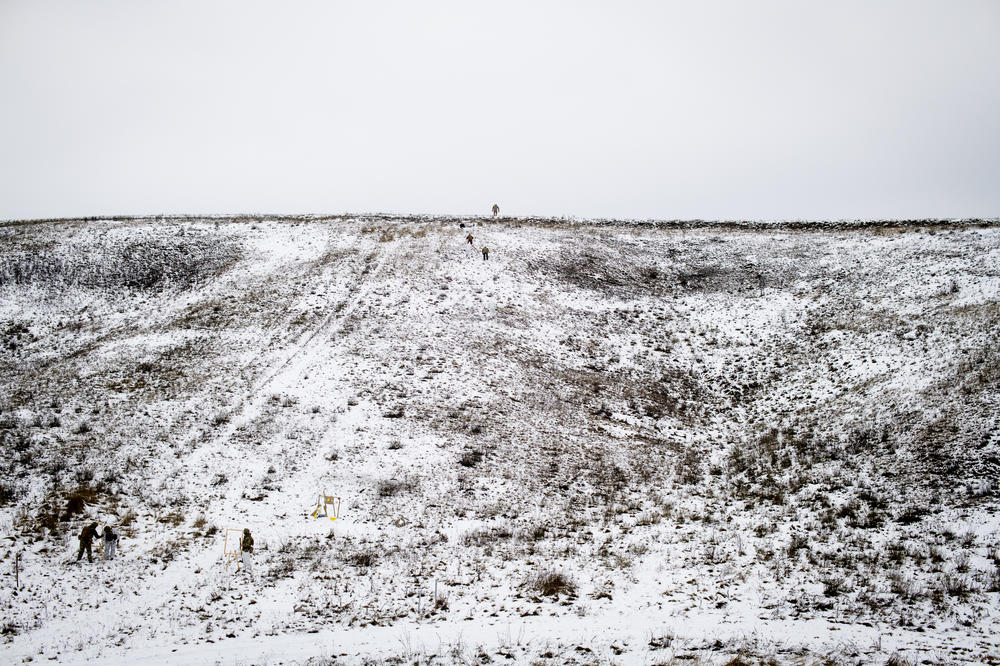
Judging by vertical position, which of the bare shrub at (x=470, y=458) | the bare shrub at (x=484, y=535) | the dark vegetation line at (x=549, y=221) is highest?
the dark vegetation line at (x=549, y=221)

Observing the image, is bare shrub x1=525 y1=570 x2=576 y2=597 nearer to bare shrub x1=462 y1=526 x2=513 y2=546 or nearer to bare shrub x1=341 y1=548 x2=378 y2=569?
bare shrub x1=462 y1=526 x2=513 y2=546

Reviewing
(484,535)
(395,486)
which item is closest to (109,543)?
(395,486)

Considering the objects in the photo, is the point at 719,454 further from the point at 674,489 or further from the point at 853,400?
the point at 853,400

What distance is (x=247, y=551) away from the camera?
51.6ft

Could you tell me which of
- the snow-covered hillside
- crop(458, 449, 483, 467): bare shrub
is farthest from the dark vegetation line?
crop(458, 449, 483, 467): bare shrub

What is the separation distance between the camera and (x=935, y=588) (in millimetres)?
11820

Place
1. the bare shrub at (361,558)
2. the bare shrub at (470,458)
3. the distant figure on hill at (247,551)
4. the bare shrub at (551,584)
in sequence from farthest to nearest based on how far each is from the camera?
the bare shrub at (470,458)
the bare shrub at (361,558)
the distant figure on hill at (247,551)
the bare shrub at (551,584)

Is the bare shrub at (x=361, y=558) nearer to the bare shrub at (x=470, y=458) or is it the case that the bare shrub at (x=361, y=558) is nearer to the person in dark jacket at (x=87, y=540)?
the bare shrub at (x=470, y=458)

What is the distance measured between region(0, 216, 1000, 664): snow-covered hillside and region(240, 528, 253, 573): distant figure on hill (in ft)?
0.92

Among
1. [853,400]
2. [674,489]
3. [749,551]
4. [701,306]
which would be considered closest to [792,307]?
[701,306]

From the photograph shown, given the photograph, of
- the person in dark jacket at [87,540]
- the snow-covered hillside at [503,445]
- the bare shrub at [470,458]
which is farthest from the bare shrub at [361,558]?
the person in dark jacket at [87,540]

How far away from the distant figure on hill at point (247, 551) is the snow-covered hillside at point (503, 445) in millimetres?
280

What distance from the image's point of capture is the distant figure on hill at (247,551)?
50.6ft

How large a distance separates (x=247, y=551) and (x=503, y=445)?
10.7m
